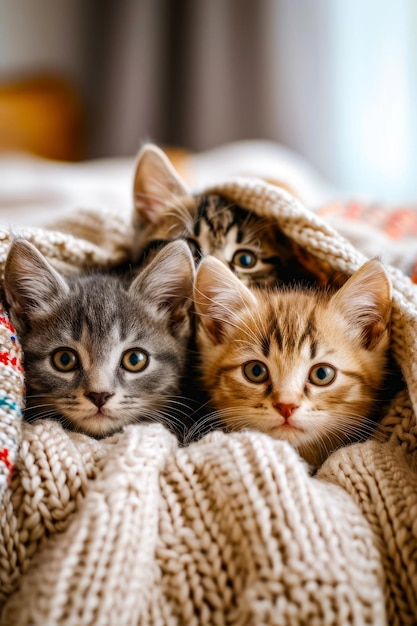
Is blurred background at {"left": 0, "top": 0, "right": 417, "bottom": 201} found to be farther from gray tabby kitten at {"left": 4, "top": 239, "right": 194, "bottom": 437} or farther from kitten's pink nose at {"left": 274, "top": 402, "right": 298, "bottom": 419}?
kitten's pink nose at {"left": 274, "top": 402, "right": 298, "bottom": 419}

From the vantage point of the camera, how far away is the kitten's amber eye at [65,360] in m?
1.02

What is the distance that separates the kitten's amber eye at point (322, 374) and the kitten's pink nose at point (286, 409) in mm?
78

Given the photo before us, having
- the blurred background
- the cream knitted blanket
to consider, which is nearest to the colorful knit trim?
the cream knitted blanket

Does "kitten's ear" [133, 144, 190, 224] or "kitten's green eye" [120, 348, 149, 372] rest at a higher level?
"kitten's ear" [133, 144, 190, 224]

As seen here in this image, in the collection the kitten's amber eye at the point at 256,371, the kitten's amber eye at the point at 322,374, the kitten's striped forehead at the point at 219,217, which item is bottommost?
the kitten's amber eye at the point at 256,371

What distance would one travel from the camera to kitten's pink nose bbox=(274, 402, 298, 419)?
95cm

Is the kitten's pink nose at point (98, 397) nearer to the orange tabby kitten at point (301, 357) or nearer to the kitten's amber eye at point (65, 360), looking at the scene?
the kitten's amber eye at point (65, 360)

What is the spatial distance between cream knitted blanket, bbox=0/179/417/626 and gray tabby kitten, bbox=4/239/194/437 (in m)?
0.13

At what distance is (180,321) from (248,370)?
0.19 m

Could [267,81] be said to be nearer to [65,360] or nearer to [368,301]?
[368,301]

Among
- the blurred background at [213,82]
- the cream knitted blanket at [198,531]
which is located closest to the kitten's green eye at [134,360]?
the cream knitted blanket at [198,531]

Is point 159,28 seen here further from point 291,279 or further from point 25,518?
point 25,518

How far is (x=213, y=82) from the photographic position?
10.8ft

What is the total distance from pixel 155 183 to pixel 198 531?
845mm
